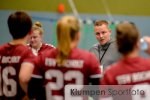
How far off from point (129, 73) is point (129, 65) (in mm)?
46

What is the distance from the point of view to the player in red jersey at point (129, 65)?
1.57m

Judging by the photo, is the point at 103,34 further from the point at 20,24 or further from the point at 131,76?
the point at 131,76

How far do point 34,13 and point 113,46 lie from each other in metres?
2.02

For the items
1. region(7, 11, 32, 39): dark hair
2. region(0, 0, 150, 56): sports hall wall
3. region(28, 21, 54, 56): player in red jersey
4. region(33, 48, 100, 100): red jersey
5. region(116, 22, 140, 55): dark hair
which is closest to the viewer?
region(116, 22, 140, 55): dark hair

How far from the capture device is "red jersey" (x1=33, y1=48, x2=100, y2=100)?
167 centimetres

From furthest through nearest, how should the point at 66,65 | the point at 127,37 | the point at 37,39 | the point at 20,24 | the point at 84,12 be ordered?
the point at 84,12, the point at 37,39, the point at 20,24, the point at 66,65, the point at 127,37

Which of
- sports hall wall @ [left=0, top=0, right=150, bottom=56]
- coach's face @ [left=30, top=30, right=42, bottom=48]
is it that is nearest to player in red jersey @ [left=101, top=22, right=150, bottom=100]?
coach's face @ [left=30, top=30, right=42, bottom=48]

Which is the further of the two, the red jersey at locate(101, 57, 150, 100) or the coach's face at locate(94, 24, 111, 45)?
the coach's face at locate(94, 24, 111, 45)

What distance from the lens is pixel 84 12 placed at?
4.62 metres

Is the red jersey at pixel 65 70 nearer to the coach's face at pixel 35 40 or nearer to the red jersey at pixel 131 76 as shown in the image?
the red jersey at pixel 131 76

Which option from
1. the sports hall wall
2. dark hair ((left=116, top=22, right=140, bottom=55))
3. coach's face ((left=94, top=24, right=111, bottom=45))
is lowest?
dark hair ((left=116, top=22, right=140, bottom=55))

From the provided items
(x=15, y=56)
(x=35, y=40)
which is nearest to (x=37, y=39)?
(x=35, y=40)

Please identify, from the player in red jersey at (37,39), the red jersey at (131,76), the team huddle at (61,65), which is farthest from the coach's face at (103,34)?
the red jersey at (131,76)

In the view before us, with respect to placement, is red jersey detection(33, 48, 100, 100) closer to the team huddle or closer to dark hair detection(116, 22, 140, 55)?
the team huddle
